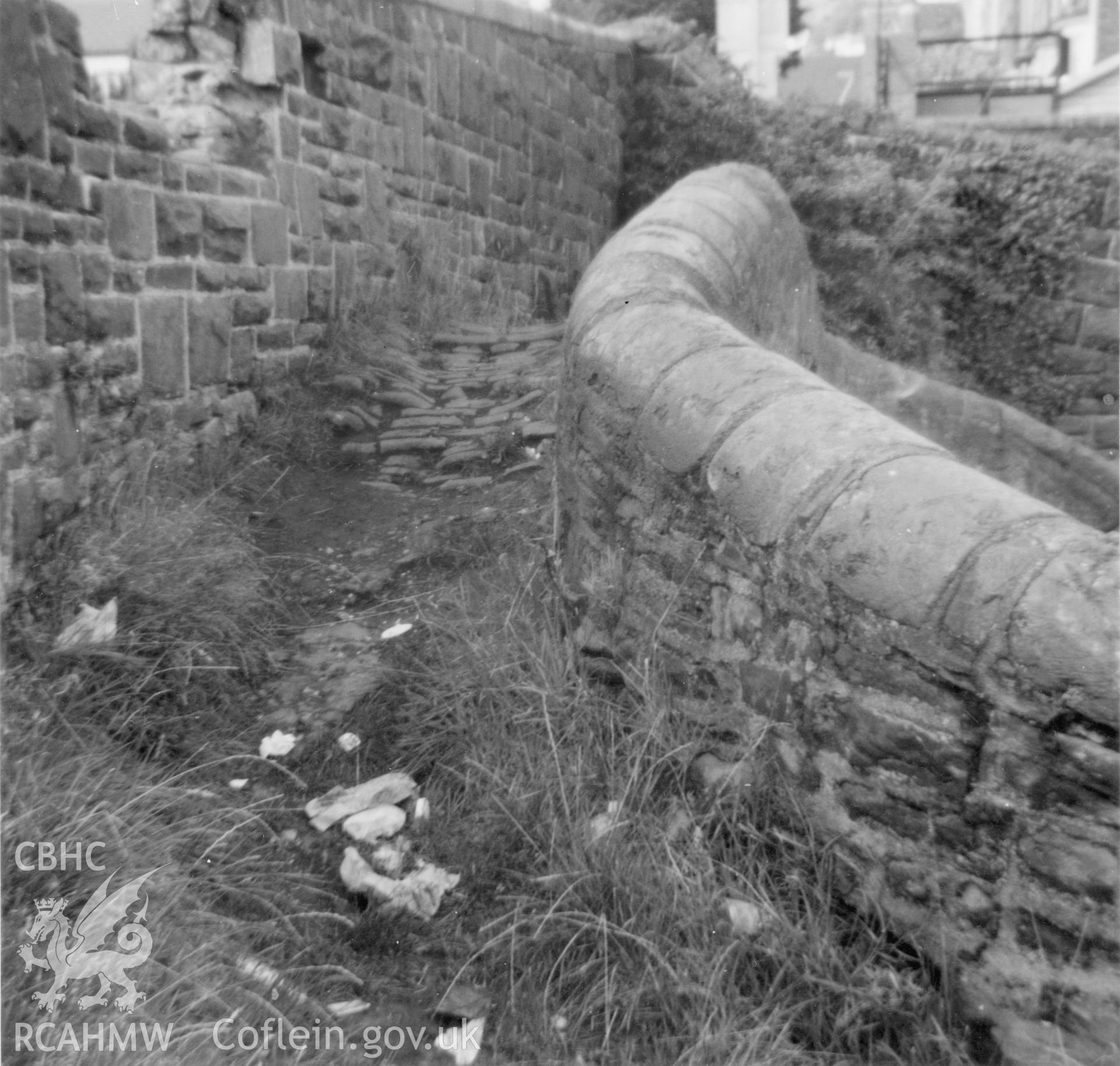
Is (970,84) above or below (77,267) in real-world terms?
above

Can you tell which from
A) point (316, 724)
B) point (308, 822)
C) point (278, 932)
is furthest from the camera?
point (316, 724)

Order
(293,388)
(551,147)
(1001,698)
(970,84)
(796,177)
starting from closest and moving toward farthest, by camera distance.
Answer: (1001,698) < (293,388) < (551,147) < (796,177) < (970,84)

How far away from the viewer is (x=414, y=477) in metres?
4.74

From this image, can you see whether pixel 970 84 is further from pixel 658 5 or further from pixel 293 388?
pixel 293 388

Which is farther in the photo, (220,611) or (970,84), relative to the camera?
(970,84)

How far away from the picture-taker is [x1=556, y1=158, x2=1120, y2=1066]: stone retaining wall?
1.98 m

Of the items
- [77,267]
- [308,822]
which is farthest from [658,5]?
[308,822]

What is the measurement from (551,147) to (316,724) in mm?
7493

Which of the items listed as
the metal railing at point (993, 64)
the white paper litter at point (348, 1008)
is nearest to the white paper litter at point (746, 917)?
the white paper litter at point (348, 1008)

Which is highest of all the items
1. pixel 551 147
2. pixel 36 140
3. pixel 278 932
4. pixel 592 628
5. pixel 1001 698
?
pixel 551 147

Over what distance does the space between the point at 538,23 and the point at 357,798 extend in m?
7.88

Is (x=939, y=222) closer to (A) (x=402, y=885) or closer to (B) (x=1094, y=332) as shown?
(B) (x=1094, y=332)

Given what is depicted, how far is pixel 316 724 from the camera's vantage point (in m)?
3.12

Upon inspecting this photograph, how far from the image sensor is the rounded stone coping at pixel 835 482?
78.5 inches
